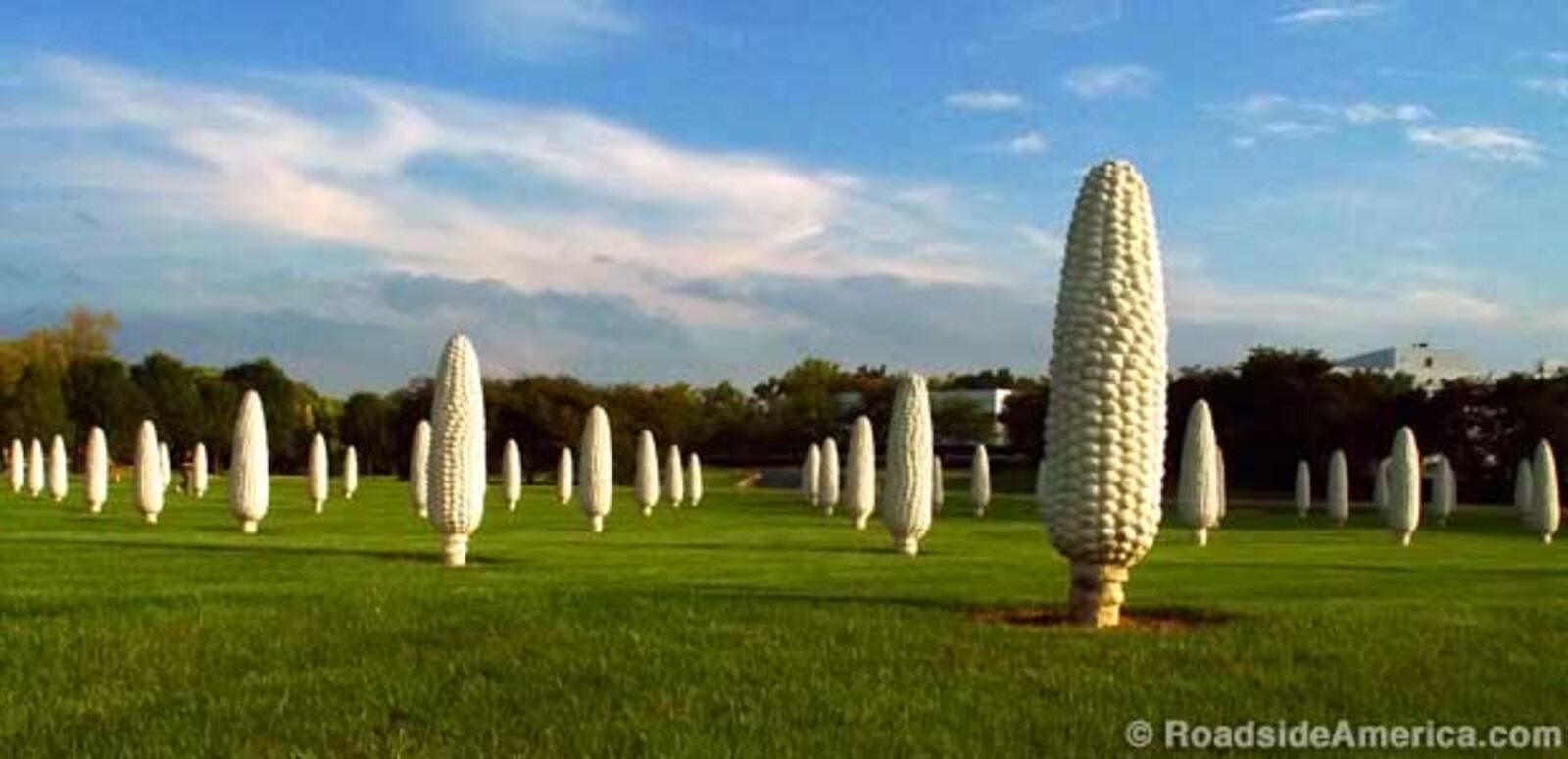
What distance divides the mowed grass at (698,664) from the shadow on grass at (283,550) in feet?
16.2

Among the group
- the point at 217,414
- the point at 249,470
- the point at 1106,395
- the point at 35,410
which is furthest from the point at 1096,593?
the point at 217,414

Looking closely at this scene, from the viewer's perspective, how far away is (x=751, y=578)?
2109cm

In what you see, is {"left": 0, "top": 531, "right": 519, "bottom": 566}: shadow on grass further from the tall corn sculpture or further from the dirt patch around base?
the tall corn sculpture

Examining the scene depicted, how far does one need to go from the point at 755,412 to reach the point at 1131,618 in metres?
125

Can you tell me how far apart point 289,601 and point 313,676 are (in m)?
4.52

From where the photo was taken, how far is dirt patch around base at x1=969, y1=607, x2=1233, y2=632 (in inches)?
535

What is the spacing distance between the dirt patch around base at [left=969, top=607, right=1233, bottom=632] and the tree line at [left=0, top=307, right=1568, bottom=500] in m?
74.8

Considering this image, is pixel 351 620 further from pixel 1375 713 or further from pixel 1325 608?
pixel 1325 608

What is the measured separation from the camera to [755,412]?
5472 inches

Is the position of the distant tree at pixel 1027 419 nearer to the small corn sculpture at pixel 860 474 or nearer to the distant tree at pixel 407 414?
the distant tree at pixel 407 414

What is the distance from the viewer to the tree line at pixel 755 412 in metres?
89.1

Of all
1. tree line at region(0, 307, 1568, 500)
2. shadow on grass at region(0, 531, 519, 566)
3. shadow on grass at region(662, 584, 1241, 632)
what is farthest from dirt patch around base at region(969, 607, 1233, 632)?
tree line at region(0, 307, 1568, 500)

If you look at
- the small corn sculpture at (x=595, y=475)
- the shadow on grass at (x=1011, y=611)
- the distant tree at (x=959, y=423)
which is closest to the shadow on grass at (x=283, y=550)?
the shadow on grass at (x=1011, y=611)

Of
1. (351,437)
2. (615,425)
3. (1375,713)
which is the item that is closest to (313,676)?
(1375,713)
